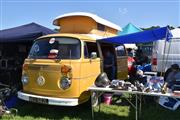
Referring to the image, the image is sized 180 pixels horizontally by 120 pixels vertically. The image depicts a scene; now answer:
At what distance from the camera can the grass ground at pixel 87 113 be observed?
24.1 feet

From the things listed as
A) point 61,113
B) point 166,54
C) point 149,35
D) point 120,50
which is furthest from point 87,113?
point 166,54

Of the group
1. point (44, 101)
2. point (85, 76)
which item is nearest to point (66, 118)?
point (44, 101)

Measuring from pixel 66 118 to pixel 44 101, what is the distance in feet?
2.26

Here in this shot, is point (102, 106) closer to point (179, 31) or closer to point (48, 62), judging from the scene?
point (48, 62)

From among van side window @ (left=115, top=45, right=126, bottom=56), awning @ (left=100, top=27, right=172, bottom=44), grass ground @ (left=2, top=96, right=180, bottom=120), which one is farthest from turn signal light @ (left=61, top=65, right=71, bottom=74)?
van side window @ (left=115, top=45, right=126, bottom=56)

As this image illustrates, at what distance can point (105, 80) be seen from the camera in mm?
7359

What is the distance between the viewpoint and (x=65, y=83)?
7.09 metres

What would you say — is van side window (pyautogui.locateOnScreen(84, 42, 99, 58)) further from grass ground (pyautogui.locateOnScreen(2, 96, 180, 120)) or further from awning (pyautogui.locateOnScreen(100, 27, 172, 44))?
grass ground (pyautogui.locateOnScreen(2, 96, 180, 120))

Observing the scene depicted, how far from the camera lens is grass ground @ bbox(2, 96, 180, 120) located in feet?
24.1

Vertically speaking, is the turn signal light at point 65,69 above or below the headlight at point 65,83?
above

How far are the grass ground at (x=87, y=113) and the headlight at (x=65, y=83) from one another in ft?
2.67

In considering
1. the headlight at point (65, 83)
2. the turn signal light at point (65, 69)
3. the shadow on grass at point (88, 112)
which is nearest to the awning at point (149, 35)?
the shadow on grass at point (88, 112)

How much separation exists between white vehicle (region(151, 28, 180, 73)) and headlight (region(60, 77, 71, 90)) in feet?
15.5

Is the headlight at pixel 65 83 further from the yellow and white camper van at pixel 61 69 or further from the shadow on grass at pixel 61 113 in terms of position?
the shadow on grass at pixel 61 113
